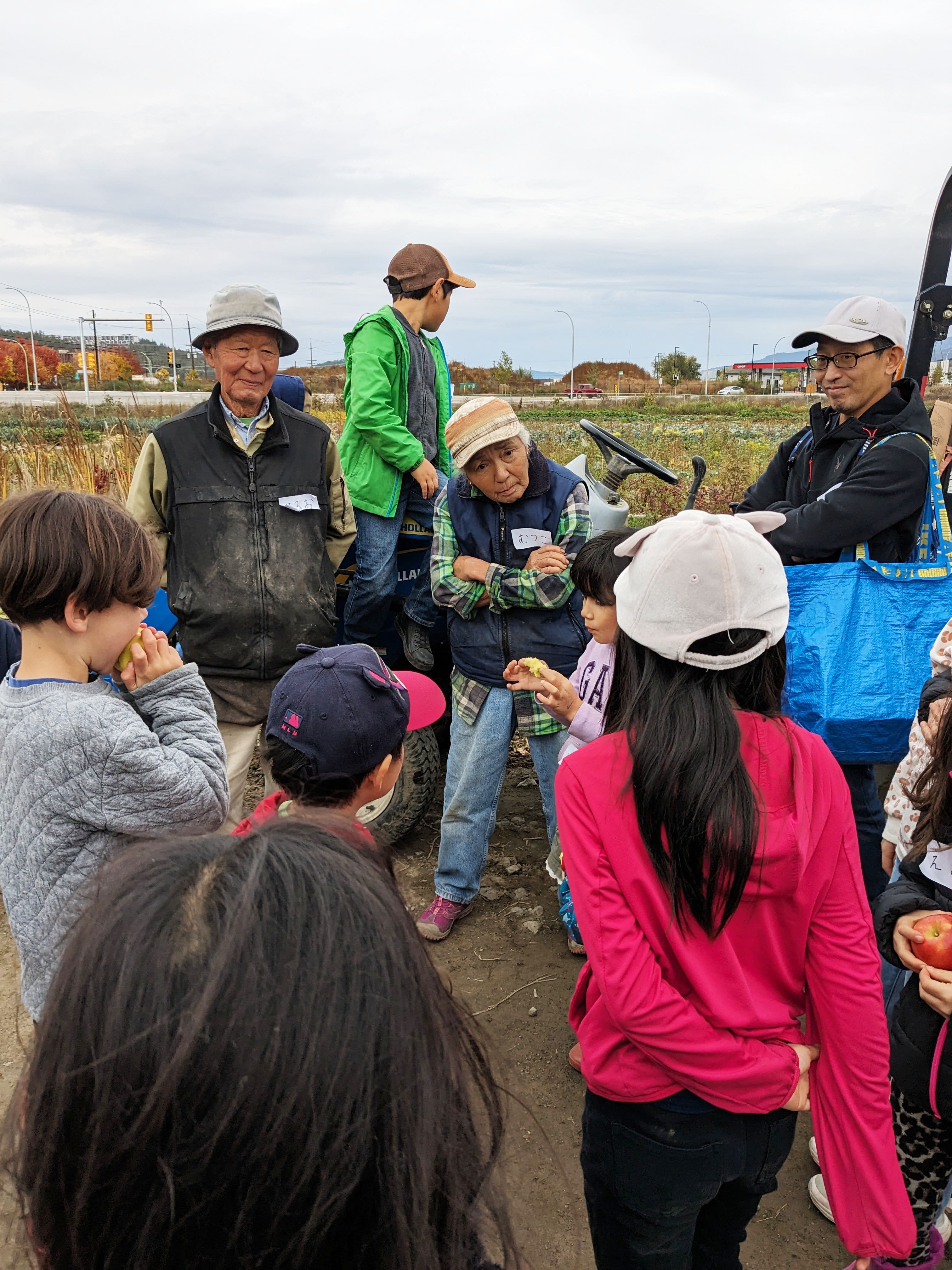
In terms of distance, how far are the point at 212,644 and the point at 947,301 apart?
3418 millimetres

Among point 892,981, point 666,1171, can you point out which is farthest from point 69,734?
point 892,981

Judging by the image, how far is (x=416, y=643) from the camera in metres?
3.92

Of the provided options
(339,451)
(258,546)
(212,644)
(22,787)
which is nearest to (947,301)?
(339,451)

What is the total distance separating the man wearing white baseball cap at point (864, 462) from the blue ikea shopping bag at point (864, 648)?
0.17m

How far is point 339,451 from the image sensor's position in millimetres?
3996

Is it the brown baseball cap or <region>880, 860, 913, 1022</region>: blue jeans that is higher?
the brown baseball cap

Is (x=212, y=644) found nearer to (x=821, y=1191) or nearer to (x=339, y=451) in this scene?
(x=339, y=451)

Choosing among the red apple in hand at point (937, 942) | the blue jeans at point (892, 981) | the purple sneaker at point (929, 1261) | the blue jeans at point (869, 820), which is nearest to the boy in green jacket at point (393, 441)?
the blue jeans at point (869, 820)

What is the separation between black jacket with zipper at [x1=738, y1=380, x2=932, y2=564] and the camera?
280 cm

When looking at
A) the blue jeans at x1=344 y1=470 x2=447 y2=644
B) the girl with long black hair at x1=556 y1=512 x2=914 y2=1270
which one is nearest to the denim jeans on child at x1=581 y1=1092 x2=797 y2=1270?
the girl with long black hair at x1=556 y1=512 x2=914 y2=1270

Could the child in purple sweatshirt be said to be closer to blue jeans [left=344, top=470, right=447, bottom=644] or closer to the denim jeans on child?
the denim jeans on child

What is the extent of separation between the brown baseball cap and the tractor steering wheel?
106 cm

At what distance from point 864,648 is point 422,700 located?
1.42 metres

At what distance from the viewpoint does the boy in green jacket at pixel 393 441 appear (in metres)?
3.76
